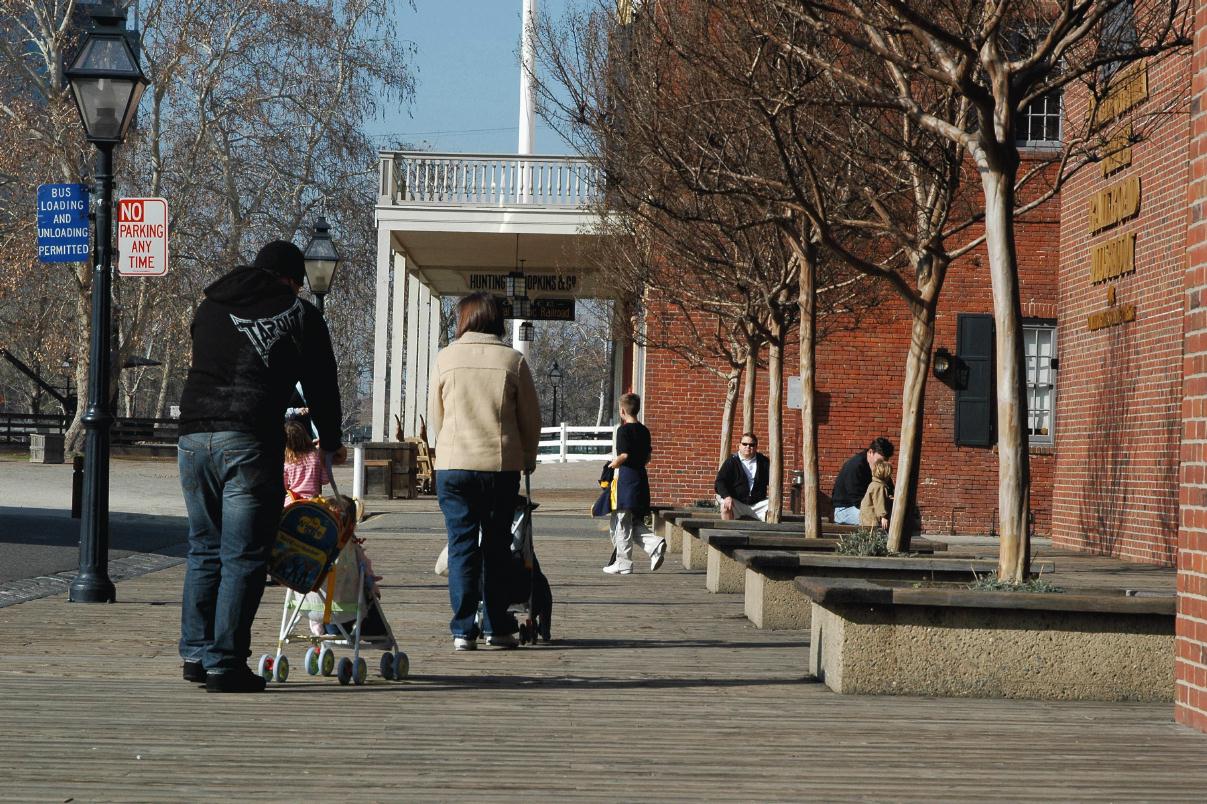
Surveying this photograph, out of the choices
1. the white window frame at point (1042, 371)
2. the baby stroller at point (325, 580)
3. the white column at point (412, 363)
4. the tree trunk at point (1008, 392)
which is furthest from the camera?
the white column at point (412, 363)

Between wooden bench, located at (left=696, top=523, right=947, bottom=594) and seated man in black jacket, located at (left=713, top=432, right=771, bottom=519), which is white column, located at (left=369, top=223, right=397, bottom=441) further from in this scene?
wooden bench, located at (left=696, top=523, right=947, bottom=594)

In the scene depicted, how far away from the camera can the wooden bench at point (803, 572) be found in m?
9.05

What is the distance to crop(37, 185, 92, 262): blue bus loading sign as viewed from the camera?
12102 millimetres

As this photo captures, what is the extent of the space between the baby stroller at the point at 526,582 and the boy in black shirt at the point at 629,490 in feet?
18.5

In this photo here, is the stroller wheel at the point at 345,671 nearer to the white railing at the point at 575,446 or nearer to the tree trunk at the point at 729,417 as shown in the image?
the tree trunk at the point at 729,417

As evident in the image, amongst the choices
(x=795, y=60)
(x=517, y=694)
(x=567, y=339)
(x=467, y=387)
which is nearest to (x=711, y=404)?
(x=795, y=60)

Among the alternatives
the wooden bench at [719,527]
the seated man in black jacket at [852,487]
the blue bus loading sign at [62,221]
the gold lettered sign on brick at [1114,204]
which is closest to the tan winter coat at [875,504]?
the wooden bench at [719,527]

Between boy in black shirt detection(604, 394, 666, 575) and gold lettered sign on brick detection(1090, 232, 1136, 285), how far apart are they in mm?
6509

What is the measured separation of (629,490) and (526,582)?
20.5ft

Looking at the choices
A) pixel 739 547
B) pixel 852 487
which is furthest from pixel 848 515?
pixel 739 547

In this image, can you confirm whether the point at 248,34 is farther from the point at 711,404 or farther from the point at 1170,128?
the point at 1170,128

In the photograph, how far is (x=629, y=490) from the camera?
1534 cm

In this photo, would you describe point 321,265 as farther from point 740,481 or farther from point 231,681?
point 231,681

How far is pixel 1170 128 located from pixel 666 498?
36.3 feet
